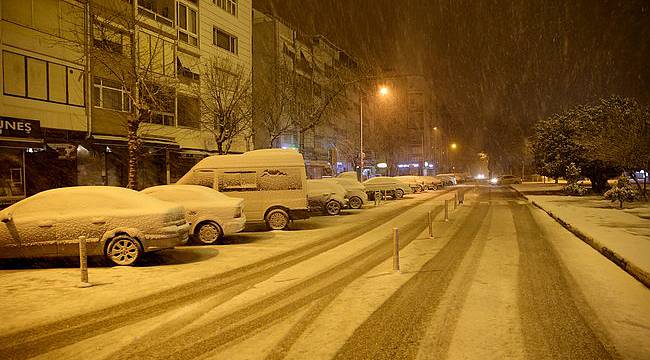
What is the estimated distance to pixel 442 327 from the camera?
18.4 feet

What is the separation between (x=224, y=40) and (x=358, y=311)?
96.5 ft

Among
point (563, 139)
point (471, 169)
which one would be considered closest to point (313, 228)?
point (563, 139)

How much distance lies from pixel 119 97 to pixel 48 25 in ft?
15.1

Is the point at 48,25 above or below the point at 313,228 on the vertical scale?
above

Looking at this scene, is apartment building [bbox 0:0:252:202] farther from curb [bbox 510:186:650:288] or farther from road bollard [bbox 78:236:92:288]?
curb [bbox 510:186:650:288]

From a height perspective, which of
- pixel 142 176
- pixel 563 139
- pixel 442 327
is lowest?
pixel 442 327

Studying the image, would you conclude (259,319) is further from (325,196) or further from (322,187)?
(322,187)

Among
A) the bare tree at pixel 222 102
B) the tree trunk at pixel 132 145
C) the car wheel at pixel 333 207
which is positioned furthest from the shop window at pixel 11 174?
the car wheel at pixel 333 207

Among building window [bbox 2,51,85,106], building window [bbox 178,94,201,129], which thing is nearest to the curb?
building window [bbox 2,51,85,106]

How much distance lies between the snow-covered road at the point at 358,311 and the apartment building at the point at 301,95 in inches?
728

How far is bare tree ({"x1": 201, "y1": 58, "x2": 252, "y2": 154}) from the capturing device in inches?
985

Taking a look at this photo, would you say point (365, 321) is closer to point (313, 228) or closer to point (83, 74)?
point (313, 228)

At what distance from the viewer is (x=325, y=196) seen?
68.1 ft

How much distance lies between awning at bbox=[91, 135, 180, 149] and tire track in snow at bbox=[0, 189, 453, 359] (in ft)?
45.8
